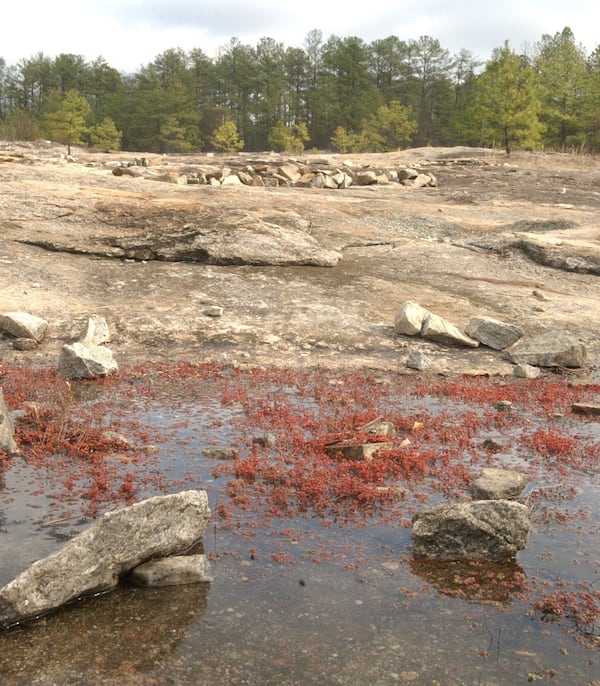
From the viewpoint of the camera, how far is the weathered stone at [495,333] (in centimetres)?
1256

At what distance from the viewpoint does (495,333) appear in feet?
41.4

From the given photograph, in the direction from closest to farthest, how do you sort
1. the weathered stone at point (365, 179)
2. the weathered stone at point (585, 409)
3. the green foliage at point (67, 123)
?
the weathered stone at point (585, 409) < the weathered stone at point (365, 179) < the green foliage at point (67, 123)

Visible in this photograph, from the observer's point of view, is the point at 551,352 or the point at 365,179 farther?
the point at 365,179

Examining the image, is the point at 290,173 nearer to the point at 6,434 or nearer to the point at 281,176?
the point at 281,176

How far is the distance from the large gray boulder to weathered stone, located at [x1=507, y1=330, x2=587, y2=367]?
8013 millimetres

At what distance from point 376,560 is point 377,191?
21.5 m

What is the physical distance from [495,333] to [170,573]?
910cm

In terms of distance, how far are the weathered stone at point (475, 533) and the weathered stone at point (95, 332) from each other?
25.2ft

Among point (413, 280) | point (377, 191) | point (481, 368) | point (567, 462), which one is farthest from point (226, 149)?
point (567, 462)

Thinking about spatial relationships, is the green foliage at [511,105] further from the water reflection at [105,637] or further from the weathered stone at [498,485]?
the water reflection at [105,637]

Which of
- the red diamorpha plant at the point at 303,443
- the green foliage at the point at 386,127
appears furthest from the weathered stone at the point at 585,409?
the green foliage at the point at 386,127

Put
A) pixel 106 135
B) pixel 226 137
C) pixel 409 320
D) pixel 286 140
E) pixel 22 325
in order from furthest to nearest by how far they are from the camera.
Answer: pixel 286 140 → pixel 106 135 → pixel 226 137 → pixel 409 320 → pixel 22 325

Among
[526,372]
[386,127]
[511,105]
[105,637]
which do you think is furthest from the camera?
[386,127]

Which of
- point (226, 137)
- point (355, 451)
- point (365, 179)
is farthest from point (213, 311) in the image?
point (226, 137)
